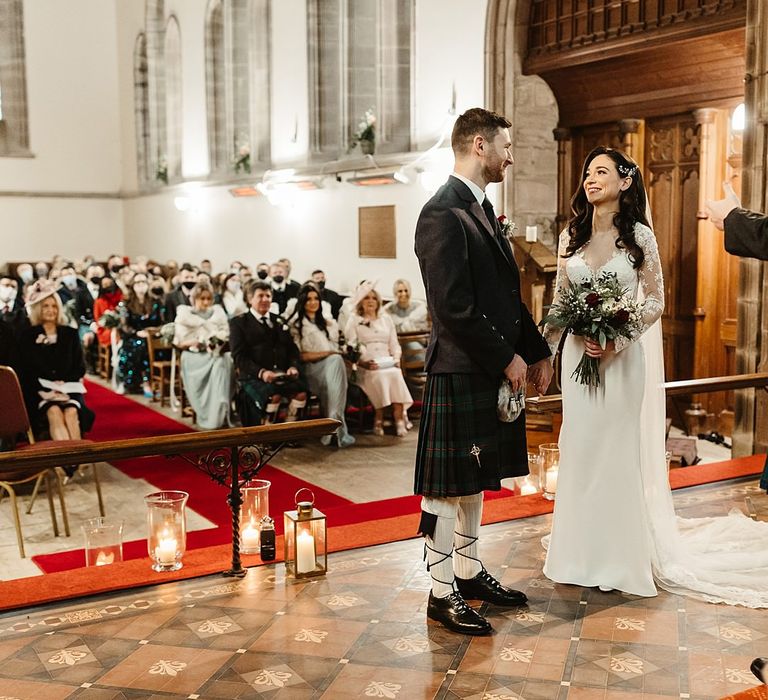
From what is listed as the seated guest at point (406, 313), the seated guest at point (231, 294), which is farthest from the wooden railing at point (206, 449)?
the seated guest at point (231, 294)

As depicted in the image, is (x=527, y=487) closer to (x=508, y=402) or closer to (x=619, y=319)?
(x=619, y=319)

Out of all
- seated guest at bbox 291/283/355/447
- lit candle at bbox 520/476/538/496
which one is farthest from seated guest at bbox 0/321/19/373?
lit candle at bbox 520/476/538/496

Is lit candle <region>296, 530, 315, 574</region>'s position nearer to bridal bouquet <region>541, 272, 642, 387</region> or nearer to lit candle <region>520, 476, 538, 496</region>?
bridal bouquet <region>541, 272, 642, 387</region>

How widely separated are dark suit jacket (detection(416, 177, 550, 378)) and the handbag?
64 millimetres

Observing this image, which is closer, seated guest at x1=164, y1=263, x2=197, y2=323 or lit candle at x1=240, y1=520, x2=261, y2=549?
lit candle at x1=240, y1=520, x2=261, y2=549

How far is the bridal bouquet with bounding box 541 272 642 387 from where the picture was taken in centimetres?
378

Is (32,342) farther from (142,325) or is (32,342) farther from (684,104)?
(684,104)

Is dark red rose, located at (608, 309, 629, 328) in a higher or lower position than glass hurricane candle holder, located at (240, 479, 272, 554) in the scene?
higher

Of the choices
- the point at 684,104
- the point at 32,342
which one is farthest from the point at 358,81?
the point at 32,342

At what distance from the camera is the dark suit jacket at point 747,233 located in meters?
4.20

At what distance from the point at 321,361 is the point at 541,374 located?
5213mm

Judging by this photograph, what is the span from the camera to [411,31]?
12.2m

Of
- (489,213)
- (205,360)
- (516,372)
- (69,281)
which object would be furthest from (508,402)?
(69,281)

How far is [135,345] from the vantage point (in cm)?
1176
